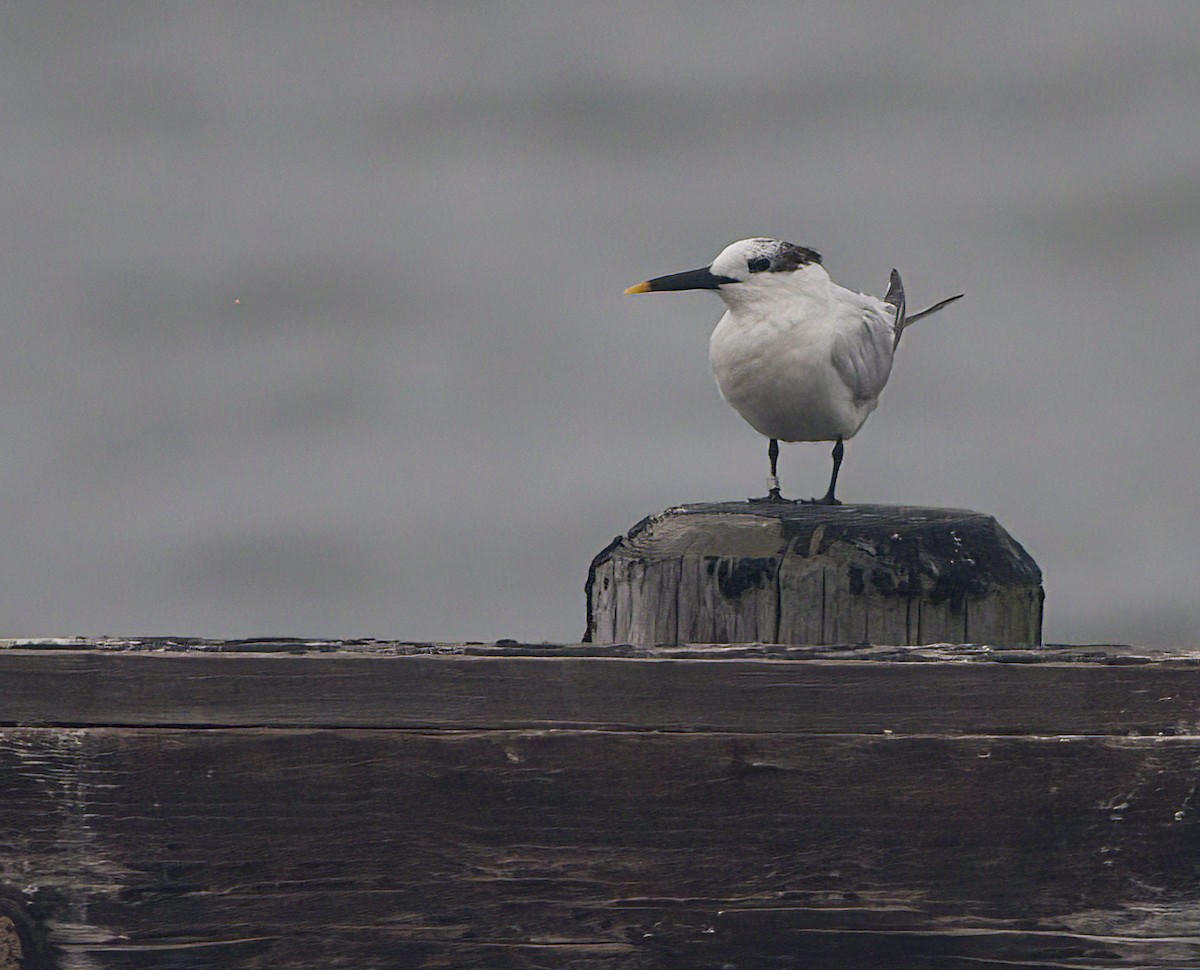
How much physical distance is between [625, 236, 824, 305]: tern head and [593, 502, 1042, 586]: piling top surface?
5.45 ft

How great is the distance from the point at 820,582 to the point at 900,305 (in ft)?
9.41

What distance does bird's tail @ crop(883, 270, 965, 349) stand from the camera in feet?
15.2

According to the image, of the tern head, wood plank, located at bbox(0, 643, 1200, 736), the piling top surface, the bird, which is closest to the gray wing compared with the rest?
the bird

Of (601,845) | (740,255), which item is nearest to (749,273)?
(740,255)

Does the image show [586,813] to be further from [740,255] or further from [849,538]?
[740,255]

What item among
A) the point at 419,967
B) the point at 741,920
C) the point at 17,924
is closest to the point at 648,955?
the point at 741,920

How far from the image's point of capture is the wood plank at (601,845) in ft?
5.71

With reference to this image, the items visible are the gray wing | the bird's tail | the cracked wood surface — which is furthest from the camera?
the bird's tail

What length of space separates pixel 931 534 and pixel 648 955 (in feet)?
2.89

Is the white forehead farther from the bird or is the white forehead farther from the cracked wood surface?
the cracked wood surface

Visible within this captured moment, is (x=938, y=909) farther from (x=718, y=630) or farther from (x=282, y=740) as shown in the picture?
(x=282, y=740)

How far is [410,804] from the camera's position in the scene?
1.76 meters

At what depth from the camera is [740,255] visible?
154 inches

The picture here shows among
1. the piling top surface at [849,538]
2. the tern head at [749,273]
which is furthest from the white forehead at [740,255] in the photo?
the piling top surface at [849,538]
